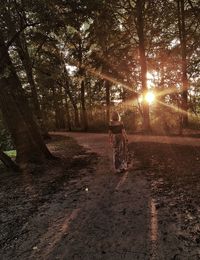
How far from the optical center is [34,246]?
496 cm

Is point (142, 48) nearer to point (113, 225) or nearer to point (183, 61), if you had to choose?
point (183, 61)

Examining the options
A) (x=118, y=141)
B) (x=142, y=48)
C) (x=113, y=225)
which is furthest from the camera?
(x=142, y=48)

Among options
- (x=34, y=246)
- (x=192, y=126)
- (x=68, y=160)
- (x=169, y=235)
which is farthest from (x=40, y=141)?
(x=192, y=126)

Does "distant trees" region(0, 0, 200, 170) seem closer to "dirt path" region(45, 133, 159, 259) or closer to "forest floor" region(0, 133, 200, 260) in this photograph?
"forest floor" region(0, 133, 200, 260)

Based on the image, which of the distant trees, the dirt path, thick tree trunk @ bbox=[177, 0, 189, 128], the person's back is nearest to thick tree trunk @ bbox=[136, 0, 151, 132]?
the distant trees

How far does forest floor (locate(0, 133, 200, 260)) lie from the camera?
182 inches

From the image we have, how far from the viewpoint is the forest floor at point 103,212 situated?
15.2ft

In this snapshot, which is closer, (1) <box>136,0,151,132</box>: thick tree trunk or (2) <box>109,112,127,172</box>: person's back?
(2) <box>109,112,127,172</box>: person's back

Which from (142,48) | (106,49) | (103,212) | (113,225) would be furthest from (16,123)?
(106,49)

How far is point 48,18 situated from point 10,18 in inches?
106

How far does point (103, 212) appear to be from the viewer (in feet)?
20.0

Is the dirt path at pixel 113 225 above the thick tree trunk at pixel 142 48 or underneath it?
underneath

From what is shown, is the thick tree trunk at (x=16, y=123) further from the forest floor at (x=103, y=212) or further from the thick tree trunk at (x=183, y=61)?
the thick tree trunk at (x=183, y=61)

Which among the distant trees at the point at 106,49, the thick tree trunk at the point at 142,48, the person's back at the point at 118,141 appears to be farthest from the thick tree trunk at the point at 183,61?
the person's back at the point at 118,141
